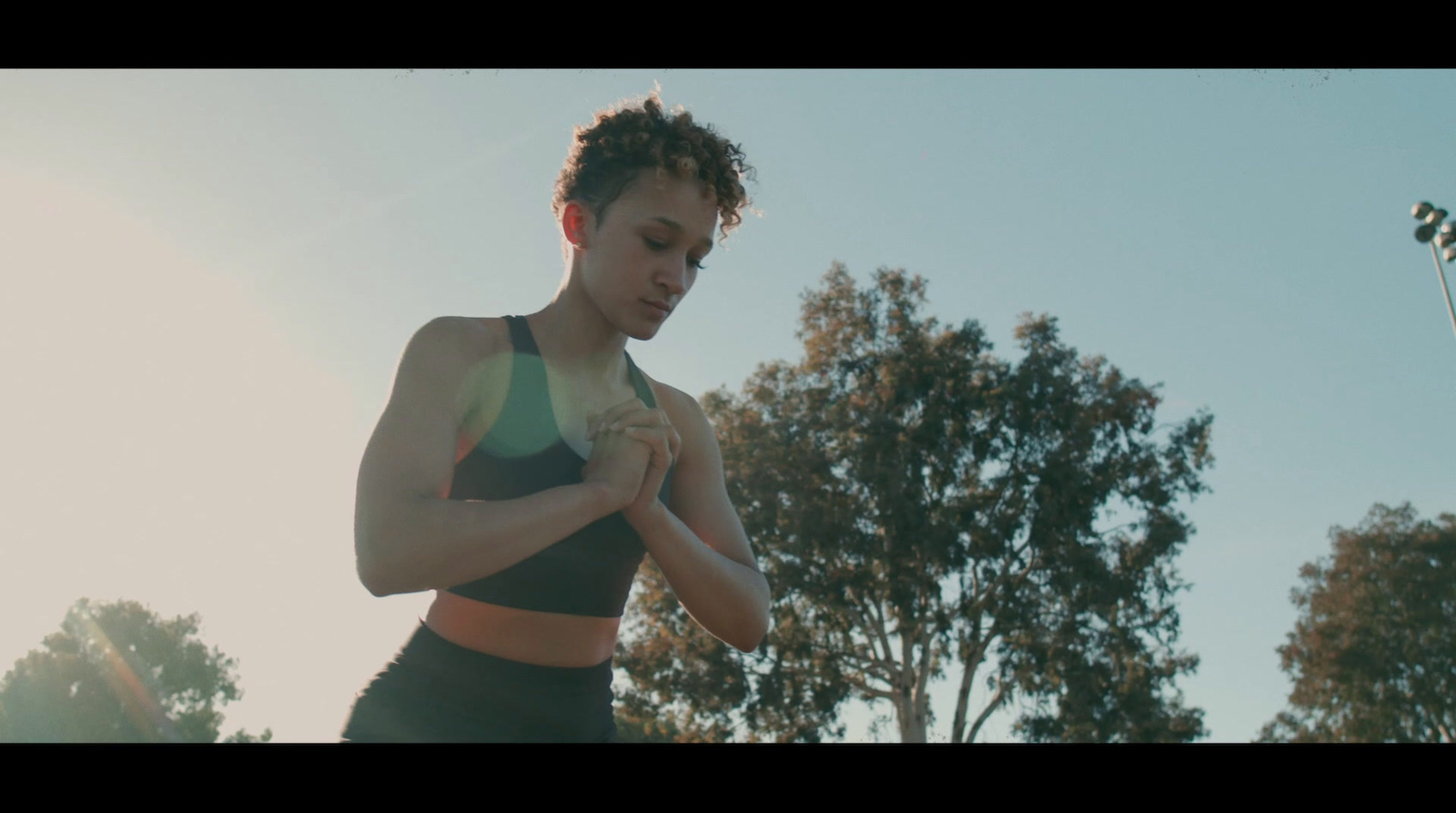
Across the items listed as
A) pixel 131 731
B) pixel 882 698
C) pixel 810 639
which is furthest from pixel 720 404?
pixel 131 731

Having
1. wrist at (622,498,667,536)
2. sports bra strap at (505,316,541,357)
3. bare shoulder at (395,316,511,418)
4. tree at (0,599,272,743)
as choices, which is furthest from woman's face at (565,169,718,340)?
tree at (0,599,272,743)

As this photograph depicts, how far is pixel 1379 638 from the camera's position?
3528 cm

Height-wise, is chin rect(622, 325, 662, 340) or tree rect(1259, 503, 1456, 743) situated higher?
tree rect(1259, 503, 1456, 743)

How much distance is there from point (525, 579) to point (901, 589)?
70.6ft

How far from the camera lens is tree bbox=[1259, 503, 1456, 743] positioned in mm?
33344

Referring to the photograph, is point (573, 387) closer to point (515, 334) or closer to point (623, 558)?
point (515, 334)

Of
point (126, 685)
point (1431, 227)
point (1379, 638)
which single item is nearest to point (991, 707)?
point (1431, 227)

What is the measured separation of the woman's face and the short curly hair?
4cm

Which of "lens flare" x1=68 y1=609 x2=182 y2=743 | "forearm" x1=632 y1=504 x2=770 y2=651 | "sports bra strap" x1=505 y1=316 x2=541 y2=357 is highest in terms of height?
"lens flare" x1=68 y1=609 x2=182 y2=743

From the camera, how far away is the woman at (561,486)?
1778 millimetres

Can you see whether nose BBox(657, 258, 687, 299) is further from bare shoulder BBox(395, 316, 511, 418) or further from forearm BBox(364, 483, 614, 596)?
forearm BBox(364, 483, 614, 596)

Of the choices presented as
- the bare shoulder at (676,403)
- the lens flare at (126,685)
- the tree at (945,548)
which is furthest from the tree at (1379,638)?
the lens flare at (126,685)

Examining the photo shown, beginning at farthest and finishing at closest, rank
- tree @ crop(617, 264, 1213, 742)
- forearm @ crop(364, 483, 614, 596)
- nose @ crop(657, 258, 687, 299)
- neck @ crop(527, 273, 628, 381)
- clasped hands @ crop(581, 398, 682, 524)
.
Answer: tree @ crop(617, 264, 1213, 742), neck @ crop(527, 273, 628, 381), nose @ crop(657, 258, 687, 299), clasped hands @ crop(581, 398, 682, 524), forearm @ crop(364, 483, 614, 596)
